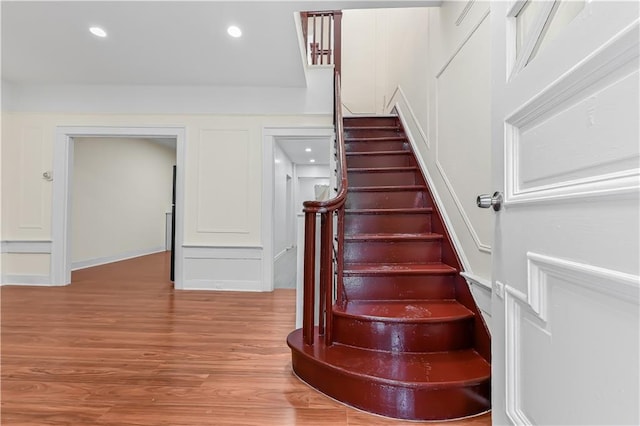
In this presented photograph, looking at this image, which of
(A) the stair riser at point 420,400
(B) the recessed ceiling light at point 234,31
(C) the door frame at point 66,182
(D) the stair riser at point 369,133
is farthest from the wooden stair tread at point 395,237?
(C) the door frame at point 66,182

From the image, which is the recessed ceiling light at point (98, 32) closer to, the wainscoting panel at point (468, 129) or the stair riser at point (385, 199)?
the stair riser at point (385, 199)

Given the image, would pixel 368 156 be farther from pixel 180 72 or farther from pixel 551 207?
pixel 551 207

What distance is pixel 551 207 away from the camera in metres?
0.68

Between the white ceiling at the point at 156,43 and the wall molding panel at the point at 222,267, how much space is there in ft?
6.61

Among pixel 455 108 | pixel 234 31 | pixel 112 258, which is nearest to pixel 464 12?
pixel 455 108

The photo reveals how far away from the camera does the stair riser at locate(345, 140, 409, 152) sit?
3312 millimetres

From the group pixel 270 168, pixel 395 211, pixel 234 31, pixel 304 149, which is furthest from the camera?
pixel 304 149

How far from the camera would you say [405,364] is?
1.50 m

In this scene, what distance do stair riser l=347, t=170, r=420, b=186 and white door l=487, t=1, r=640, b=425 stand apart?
1.94m

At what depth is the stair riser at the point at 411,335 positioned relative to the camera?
5.31 feet

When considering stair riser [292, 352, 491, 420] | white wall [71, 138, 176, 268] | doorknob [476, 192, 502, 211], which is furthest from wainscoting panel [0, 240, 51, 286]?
doorknob [476, 192, 502, 211]

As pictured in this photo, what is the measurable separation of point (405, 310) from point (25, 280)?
183 inches

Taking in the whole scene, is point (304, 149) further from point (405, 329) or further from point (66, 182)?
point (405, 329)

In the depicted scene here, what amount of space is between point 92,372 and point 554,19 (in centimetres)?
244
